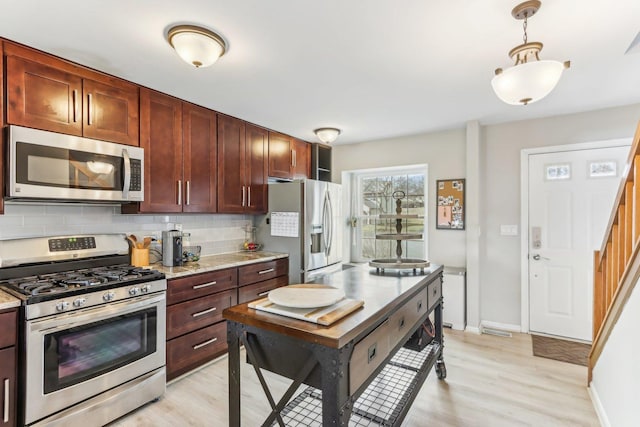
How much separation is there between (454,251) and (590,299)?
134cm

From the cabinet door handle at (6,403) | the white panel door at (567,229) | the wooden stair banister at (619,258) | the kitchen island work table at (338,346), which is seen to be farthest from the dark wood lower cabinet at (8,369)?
the white panel door at (567,229)

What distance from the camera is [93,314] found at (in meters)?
1.98

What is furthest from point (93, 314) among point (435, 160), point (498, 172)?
point (498, 172)

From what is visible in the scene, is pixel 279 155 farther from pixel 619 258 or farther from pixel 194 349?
pixel 619 258

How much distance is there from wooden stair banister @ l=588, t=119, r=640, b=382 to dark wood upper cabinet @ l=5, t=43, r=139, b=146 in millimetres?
3194

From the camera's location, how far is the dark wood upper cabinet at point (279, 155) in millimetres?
3916

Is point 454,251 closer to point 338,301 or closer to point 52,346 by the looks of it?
point 338,301

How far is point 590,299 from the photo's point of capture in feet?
10.7

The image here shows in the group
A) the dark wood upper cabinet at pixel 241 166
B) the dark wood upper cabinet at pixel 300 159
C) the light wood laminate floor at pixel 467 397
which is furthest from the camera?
the dark wood upper cabinet at pixel 300 159

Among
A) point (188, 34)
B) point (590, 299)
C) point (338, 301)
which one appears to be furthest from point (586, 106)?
point (188, 34)

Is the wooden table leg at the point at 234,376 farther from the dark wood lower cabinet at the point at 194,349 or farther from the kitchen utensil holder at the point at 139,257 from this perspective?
the kitchen utensil holder at the point at 139,257

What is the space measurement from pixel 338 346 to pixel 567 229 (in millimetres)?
3338

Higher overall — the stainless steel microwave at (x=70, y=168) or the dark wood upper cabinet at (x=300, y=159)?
the dark wood upper cabinet at (x=300, y=159)

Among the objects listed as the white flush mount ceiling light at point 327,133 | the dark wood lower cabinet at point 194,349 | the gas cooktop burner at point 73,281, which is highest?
the white flush mount ceiling light at point 327,133
